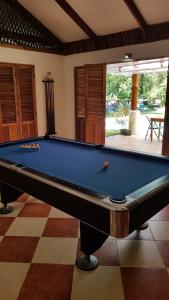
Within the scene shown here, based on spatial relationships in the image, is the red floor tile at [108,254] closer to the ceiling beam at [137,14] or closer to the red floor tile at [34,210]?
the red floor tile at [34,210]

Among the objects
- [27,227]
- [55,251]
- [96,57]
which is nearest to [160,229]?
[55,251]

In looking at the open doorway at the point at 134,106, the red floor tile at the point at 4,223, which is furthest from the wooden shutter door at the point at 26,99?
the red floor tile at the point at 4,223

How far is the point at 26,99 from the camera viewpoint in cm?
510

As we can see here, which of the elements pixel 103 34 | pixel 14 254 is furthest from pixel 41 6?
pixel 14 254

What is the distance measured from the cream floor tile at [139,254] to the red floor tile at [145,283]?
0.22ft

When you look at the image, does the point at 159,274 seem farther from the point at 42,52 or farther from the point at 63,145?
the point at 42,52

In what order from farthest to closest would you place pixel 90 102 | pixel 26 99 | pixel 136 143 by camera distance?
pixel 136 143 → pixel 90 102 → pixel 26 99

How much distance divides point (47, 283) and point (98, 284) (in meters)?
0.37

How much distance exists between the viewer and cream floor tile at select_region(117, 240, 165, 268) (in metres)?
1.93

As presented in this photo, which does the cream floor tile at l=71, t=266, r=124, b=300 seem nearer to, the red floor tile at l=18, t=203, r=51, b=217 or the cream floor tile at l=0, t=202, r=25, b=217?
the red floor tile at l=18, t=203, r=51, b=217

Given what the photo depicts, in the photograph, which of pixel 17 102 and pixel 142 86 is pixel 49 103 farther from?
pixel 142 86

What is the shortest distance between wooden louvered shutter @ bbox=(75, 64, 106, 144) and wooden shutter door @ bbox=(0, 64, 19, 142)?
1.47 meters

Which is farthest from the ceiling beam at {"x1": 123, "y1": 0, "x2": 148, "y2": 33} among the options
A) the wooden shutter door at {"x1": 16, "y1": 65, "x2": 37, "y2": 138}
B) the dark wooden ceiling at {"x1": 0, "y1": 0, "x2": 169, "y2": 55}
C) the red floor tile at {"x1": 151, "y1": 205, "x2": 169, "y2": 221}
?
the red floor tile at {"x1": 151, "y1": 205, "x2": 169, "y2": 221}

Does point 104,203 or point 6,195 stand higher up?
point 104,203
